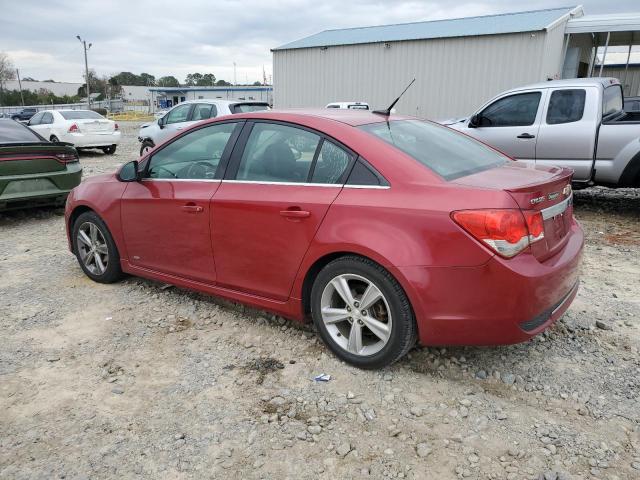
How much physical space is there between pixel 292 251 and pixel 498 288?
1247 millimetres

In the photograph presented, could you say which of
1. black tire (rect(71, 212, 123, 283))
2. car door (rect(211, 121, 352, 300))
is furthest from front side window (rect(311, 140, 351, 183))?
black tire (rect(71, 212, 123, 283))

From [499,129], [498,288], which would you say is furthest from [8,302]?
[499,129]

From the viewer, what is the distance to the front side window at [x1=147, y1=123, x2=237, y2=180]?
3.70 m

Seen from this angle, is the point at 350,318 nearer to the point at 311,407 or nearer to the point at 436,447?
the point at 311,407

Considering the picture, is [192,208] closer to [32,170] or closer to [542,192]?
[542,192]

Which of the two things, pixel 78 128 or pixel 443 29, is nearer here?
pixel 78 128

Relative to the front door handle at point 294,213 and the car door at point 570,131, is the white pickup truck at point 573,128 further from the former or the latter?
the front door handle at point 294,213

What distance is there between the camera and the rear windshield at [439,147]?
3016 mm

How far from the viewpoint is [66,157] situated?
7.29 m

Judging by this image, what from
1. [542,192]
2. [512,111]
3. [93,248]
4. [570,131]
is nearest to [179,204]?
[93,248]

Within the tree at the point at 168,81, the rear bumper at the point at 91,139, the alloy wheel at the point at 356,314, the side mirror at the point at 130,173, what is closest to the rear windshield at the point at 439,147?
the alloy wheel at the point at 356,314

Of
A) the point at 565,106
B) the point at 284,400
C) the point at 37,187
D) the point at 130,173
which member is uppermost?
the point at 565,106

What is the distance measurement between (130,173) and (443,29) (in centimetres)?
1632

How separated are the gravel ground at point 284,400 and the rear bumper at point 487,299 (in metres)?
0.42
